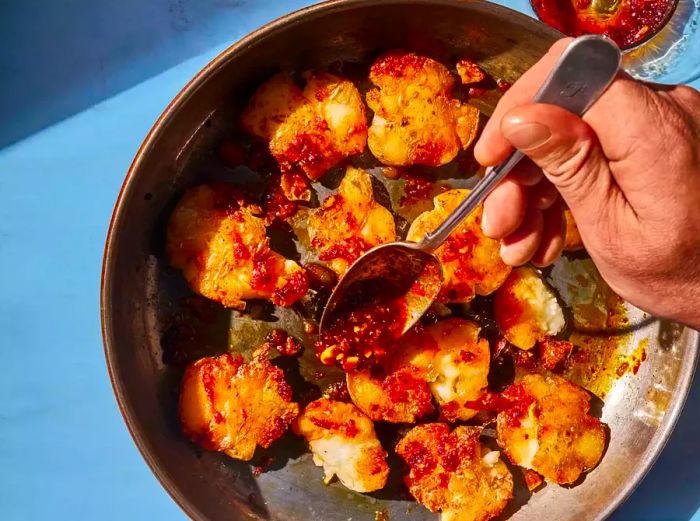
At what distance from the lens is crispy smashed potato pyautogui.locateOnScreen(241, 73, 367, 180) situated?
228 centimetres

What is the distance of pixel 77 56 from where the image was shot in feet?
8.13

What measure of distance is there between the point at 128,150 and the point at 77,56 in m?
0.41

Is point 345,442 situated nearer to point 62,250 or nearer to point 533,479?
point 533,479

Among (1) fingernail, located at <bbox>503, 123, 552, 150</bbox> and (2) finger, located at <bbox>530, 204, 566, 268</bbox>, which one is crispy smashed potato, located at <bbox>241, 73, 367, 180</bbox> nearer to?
(2) finger, located at <bbox>530, 204, 566, 268</bbox>

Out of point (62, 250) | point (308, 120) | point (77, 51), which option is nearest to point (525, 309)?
point (308, 120)

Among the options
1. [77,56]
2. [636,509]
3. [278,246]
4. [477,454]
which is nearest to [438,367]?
[477,454]

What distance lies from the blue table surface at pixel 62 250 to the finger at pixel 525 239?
4.37 ft

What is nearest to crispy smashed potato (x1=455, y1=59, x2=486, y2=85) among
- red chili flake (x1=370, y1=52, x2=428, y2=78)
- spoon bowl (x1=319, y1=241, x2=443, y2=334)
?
red chili flake (x1=370, y1=52, x2=428, y2=78)

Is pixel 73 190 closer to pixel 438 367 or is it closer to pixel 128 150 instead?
pixel 128 150

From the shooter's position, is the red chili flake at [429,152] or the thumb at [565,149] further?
the red chili flake at [429,152]

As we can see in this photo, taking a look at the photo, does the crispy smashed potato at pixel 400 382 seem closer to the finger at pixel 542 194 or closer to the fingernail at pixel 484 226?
the fingernail at pixel 484 226

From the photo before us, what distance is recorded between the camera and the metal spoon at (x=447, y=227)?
148cm

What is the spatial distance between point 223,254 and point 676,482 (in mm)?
1928

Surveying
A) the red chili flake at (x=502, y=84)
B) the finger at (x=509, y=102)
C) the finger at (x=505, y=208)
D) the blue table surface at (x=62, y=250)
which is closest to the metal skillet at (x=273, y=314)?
the red chili flake at (x=502, y=84)
